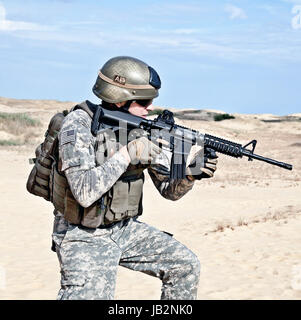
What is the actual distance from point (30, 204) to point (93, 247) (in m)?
8.90

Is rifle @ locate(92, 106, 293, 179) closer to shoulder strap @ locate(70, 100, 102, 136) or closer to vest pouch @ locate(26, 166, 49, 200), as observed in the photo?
shoulder strap @ locate(70, 100, 102, 136)

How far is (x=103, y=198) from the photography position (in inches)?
159

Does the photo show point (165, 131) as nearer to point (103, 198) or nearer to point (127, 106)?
point (127, 106)

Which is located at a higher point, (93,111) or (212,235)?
(93,111)

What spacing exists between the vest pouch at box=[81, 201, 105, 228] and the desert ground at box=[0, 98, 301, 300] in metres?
2.82

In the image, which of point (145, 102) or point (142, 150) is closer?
point (142, 150)

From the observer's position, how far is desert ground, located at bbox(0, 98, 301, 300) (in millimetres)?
6965

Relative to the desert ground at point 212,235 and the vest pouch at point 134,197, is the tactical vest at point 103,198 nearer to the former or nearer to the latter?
the vest pouch at point 134,197

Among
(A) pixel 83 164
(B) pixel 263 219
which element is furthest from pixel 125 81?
(B) pixel 263 219

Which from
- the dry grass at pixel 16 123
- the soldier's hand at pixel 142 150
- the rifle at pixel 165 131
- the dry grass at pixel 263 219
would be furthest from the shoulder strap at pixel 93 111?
the dry grass at pixel 16 123

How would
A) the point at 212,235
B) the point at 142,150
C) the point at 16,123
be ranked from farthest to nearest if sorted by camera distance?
the point at 16,123 < the point at 212,235 < the point at 142,150

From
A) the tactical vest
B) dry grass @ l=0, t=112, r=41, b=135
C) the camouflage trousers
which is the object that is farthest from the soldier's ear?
dry grass @ l=0, t=112, r=41, b=135

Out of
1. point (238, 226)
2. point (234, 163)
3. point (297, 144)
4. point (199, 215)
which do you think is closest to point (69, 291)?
point (238, 226)

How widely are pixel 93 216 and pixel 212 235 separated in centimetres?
612
